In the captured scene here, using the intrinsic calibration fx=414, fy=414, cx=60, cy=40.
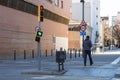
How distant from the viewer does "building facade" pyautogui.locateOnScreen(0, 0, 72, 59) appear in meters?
41.4

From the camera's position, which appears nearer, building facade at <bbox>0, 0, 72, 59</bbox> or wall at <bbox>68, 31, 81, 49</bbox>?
building facade at <bbox>0, 0, 72, 59</bbox>

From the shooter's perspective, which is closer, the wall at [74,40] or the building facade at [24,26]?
the building facade at [24,26]

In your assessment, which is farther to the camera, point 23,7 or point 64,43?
point 64,43

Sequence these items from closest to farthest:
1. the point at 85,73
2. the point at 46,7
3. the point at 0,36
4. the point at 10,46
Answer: the point at 85,73 < the point at 0,36 < the point at 10,46 < the point at 46,7

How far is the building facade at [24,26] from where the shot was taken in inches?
1630

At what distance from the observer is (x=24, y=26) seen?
47781 mm

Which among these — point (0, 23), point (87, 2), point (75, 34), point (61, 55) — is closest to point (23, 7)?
point (0, 23)

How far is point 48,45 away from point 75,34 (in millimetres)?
35397

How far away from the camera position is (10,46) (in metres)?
42.6

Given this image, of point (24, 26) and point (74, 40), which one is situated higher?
point (74, 40)

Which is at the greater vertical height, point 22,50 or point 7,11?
point 7,11

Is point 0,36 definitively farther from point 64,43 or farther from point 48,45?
point 64,43

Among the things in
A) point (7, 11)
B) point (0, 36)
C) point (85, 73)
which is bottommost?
point (85, 73)

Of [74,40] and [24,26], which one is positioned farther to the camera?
[74,40]
